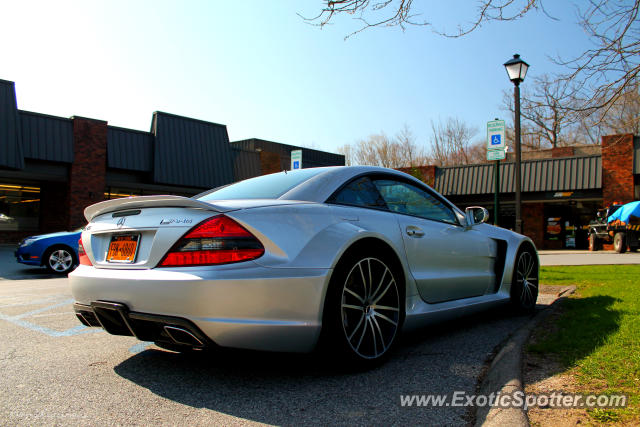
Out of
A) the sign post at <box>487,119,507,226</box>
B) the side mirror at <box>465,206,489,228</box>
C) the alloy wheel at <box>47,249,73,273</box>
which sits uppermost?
the sign post at <box>487,119,507,226</box>

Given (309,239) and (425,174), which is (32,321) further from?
(425,174)

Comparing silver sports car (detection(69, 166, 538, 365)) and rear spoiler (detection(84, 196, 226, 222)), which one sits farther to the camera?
rear spoiler (detection(84, 196, 226, 222))

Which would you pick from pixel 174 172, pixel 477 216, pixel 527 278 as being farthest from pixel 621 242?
pixel 174 172

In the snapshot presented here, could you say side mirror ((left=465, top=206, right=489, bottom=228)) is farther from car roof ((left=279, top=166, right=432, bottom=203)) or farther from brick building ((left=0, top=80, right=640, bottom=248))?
brick building ((left=0, top=80, right=640, bottom=248))

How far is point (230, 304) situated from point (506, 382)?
1.59 metres

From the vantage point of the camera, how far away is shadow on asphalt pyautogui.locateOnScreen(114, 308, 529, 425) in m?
2.49

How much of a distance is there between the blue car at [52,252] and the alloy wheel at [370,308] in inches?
379

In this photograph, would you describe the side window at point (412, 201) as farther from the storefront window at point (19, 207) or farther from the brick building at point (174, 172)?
the storefront window at point (19, 207)

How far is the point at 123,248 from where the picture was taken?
3.10 metres

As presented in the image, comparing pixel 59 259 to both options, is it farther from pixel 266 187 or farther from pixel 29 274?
pixel 266 187

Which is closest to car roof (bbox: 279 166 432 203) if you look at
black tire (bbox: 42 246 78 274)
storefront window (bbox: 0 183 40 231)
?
black tire (bbox: 42 246 78 274)

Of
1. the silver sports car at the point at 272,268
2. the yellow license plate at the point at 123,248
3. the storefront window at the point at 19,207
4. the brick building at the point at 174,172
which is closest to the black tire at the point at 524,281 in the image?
the silver sports car at the point at 272,268

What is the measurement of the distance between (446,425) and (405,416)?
0.21m

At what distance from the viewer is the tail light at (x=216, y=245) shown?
2729 millimetres
